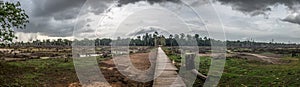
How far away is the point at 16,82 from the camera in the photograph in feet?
47.8

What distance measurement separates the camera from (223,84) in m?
14.1

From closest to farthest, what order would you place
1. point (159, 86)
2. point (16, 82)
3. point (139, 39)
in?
1. point (159, 86)
2. point (16, 82)
3. point (139, 39)

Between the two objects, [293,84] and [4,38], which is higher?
[4,38]

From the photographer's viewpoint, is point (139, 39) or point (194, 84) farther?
point (139, 39)

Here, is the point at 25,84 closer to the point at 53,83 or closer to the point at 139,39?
the point at 53,83

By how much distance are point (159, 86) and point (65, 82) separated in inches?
254

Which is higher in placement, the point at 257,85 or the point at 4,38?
the point at 4,38

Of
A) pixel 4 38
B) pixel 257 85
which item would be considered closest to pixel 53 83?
pixel 4 38

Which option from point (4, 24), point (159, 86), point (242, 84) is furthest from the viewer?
point (4, 24)

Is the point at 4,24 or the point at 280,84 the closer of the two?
the point at 280,84

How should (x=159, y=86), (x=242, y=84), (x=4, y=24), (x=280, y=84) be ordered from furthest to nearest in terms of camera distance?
(x=4, y=24)
(x=242, y=84)
(x=280, y=84)
(x=159, y=86)

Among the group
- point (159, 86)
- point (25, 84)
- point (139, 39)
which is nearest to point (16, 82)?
point (25, 84)

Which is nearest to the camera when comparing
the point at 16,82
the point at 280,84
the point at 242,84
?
the point at 280,84

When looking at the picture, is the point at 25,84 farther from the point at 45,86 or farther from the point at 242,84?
the point at 242,84
